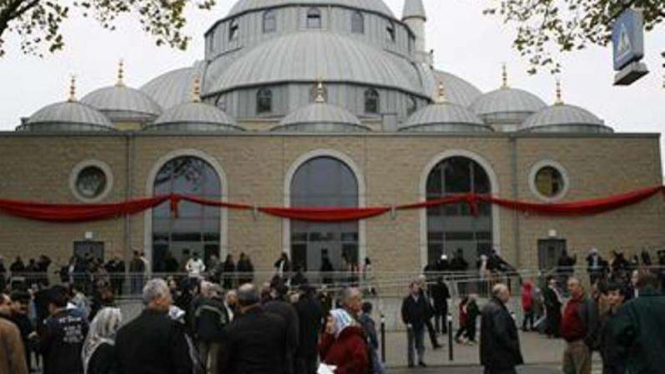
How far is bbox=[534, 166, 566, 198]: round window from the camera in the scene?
35219 mm

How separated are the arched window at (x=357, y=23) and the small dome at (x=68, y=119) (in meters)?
19.7

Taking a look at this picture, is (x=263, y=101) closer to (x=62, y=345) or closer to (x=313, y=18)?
(x=313, y=18)

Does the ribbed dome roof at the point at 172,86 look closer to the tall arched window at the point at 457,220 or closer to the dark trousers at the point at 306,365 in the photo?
the tall arched window at the point at 457,220

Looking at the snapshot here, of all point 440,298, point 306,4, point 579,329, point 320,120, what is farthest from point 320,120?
point 579,329

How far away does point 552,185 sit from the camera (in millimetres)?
35312

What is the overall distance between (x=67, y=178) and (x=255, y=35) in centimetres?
2237

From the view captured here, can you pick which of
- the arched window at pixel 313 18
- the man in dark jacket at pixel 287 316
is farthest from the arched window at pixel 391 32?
the man in dark jacket at pixel 287 316

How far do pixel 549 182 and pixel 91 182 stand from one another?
17.9 metres

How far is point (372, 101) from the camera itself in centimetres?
4584

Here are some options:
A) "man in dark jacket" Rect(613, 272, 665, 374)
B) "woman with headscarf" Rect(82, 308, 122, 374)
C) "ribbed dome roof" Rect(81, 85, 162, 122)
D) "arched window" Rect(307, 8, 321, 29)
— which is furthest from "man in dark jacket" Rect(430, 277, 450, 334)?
"arched window" Rect(307, 8, 321, 29)

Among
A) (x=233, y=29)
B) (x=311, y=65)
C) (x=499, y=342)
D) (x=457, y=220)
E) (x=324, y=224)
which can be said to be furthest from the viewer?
(x=233, y=29)

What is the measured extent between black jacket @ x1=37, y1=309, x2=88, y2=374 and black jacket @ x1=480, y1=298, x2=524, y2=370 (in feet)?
14.5

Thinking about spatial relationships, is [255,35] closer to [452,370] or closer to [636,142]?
[636,142]

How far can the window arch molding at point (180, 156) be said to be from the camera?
3378 centimetres
